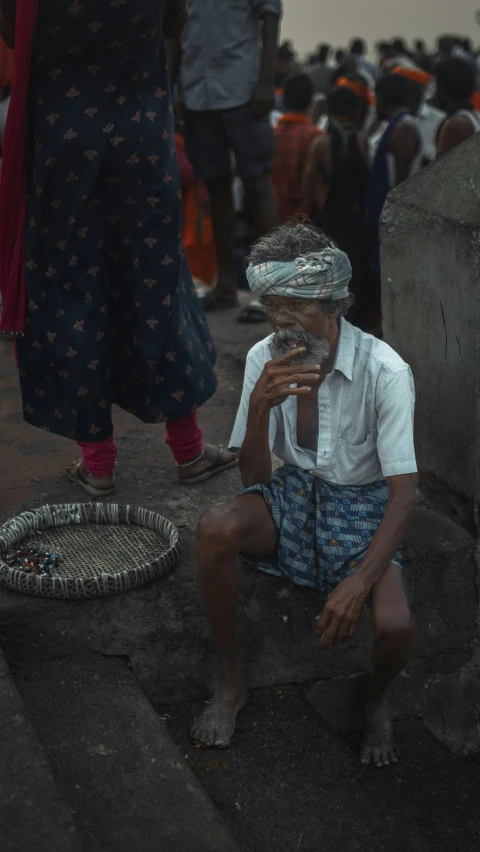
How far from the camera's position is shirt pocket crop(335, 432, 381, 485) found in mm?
2795

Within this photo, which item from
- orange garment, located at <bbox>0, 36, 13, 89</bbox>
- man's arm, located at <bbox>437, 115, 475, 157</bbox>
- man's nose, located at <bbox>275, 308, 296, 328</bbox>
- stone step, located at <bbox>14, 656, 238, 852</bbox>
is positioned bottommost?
stone step, located at <bbox>14, 656, 238, 852</bbox>

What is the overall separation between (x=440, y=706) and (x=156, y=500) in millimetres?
1135

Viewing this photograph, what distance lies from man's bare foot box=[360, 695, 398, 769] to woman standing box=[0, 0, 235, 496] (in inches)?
44.4

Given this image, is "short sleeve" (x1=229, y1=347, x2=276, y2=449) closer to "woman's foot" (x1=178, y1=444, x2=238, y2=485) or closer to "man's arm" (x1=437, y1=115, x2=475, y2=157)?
"woman's foot" (x1=178, y1=444, x2=238, y2=485)

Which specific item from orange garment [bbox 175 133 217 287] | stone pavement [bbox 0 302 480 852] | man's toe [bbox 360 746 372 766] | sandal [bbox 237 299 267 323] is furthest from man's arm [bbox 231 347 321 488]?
orange garment [bbox 175 133 217 287]

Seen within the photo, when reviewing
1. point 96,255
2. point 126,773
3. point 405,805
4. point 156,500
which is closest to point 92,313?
point 96,255

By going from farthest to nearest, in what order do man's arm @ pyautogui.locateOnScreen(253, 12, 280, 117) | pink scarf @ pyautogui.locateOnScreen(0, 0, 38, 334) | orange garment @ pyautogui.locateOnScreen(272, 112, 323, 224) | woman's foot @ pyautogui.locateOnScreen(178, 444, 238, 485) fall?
orange garment @ pyautogui.locateOnScreen(272, 112, 323, 224) < man's arm @ pyautogui.locateOnScreen(253, 12, 280, 117) < woman's foot @ pyautogui.locateOnScreen(178, 444, 238, 485) < pink scarf @ pyautogui.locateOnScreen(0, 0, 38, 334)

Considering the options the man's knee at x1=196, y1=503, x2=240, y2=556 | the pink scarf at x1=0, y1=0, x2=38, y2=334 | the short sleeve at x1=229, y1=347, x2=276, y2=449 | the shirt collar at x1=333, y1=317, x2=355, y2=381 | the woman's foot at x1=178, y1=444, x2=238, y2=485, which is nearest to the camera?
the man's knee at x1=196, y1=503, x2=240, y2=556

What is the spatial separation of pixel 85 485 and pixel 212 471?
446 millimetres

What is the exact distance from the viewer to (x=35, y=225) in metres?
3.15

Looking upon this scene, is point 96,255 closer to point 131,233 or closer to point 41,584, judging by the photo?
point 131,233

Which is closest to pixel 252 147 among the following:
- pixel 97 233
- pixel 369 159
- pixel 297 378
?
pixel 369 159

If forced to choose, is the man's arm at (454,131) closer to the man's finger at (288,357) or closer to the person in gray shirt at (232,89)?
the person in gray shirt at (232,89)

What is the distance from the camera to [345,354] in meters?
2.73
